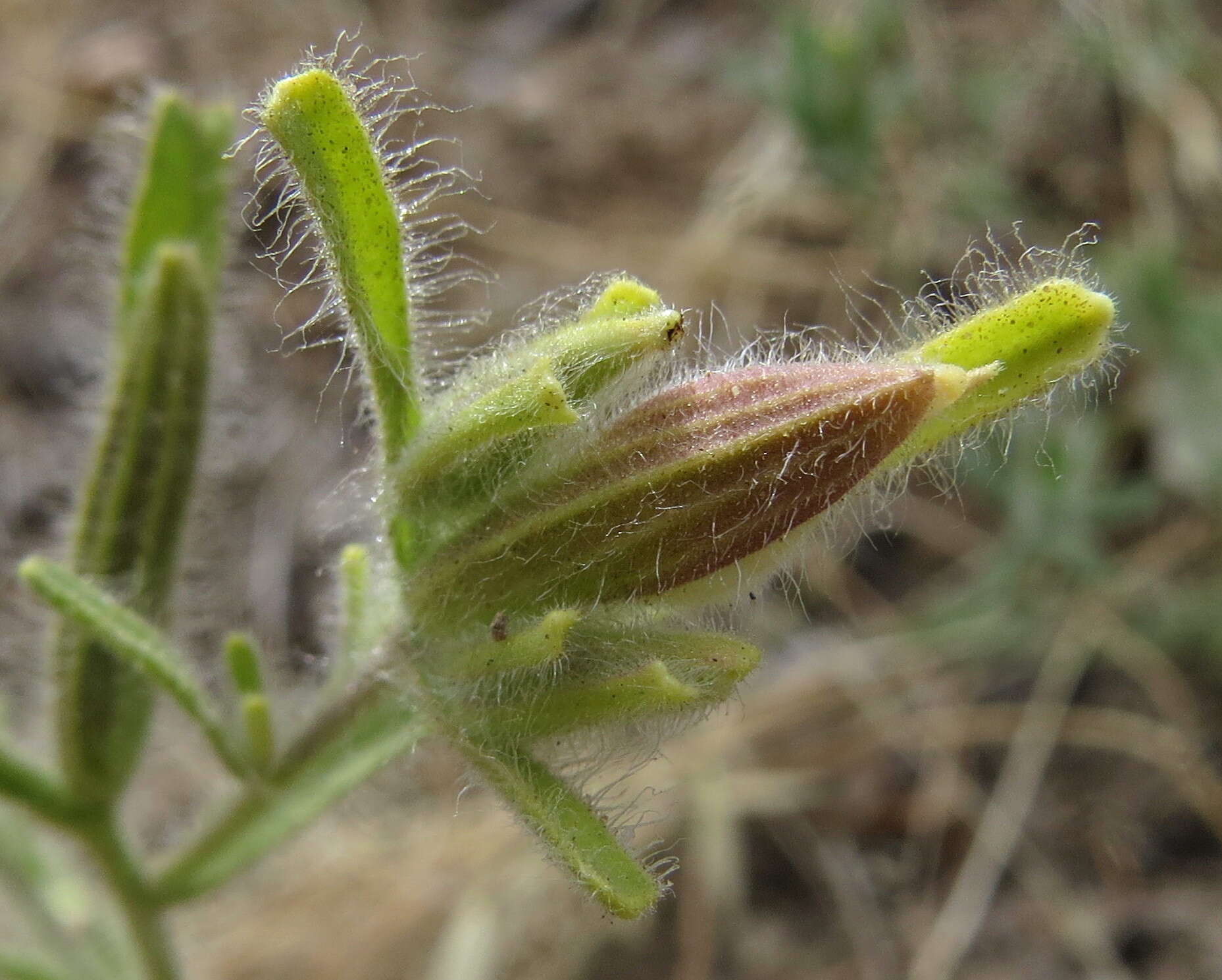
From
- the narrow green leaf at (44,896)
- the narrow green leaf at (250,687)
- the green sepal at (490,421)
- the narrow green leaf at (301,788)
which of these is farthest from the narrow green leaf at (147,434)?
the green sepal at (490,421)

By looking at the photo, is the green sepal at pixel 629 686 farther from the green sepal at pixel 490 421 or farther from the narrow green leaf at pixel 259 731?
the narrow green leaf at pixel 259 731

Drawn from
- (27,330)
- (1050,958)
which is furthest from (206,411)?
(1050,958)

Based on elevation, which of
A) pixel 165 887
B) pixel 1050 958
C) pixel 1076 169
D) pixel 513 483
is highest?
pixel 1076 169

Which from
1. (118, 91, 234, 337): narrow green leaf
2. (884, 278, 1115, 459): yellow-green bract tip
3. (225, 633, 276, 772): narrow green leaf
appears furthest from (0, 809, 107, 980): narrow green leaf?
(884, 278, 1115, 459): yellow-green bract tip

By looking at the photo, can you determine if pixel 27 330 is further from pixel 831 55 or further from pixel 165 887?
pixel 831 55

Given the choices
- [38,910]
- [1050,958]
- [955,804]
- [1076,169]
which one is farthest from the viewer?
[1076,169]

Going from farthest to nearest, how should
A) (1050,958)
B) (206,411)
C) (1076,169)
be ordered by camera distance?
(1076,169) < (1050,958) < (206,411)

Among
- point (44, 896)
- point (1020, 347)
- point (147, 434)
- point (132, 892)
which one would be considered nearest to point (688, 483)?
point (1020, 347)
